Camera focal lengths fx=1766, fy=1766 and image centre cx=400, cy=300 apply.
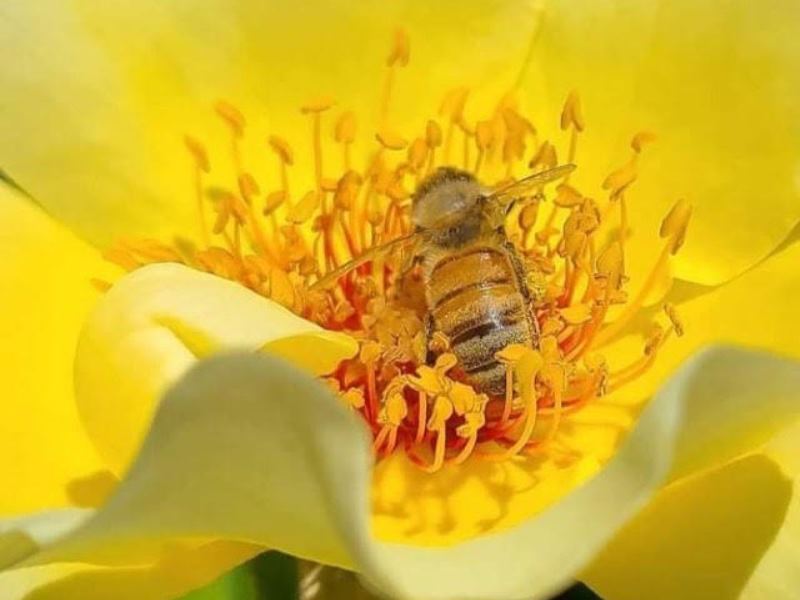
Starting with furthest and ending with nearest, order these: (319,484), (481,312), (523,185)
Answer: (523,185) < (481,312) < (319,484)

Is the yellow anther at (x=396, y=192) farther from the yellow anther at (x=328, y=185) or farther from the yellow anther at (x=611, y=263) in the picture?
the yellow anther at (x=611, y=263)

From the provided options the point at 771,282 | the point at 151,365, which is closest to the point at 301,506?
the point at 151,365

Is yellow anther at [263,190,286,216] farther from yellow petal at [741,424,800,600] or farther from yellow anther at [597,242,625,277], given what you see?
yellow petal at [741,424,800,600]

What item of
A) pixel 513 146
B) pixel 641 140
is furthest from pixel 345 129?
pixel 641 140

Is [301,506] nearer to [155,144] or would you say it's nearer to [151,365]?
[151,365]

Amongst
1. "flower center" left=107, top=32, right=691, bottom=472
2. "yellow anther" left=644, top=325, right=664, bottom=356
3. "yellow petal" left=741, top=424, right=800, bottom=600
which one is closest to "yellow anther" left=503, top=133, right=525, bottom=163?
"flower center" left=107, top=32, right=691, bottom=472

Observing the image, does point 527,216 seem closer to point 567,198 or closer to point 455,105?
point 567,198

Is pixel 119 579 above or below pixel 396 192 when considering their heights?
below
